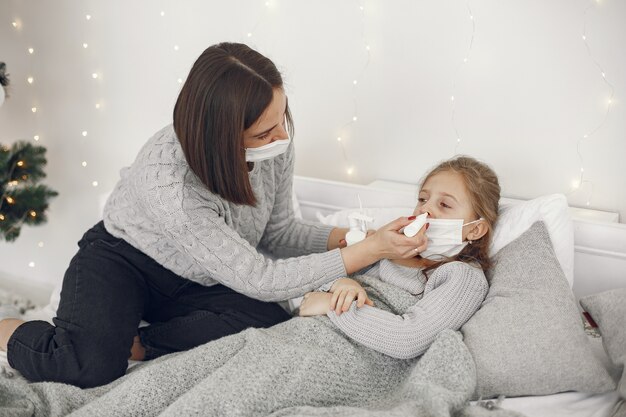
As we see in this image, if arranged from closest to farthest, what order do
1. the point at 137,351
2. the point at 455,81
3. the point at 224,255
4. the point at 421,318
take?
the point at 421,318, the point at 224,255, the point at 137,351, the point at 455,81

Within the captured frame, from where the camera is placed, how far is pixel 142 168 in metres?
1.65

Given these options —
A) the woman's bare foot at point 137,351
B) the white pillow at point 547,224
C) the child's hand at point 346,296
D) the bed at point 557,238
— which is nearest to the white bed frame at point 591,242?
the bed at point 557,238

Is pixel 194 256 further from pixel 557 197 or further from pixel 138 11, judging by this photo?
pixel 138 11

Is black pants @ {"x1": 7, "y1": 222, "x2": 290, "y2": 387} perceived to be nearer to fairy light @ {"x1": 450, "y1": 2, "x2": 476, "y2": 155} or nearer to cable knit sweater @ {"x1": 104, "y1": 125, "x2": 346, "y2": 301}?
cable knit sweater @ {"x1": 104, "y1": 125, "x2": 346, "y2": 301}

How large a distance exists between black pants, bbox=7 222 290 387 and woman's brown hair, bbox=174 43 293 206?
Answer: 13.4 inches

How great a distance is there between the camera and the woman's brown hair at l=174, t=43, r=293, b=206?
1.52 meters

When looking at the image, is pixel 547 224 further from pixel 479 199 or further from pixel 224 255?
pixel 224 255

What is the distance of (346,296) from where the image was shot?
1.57m

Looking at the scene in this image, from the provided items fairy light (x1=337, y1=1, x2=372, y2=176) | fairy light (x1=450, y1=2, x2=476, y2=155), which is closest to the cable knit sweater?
fairy light (x1=337, y1=1, x2=372, y2=176)

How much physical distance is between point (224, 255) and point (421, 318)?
0.47 meters

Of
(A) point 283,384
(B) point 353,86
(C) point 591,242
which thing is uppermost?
(B) point 353,86

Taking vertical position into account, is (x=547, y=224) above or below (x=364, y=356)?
above

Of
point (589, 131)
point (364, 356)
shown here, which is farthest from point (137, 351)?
point (589, 131)

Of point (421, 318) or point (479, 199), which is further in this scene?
point (479, 199)
